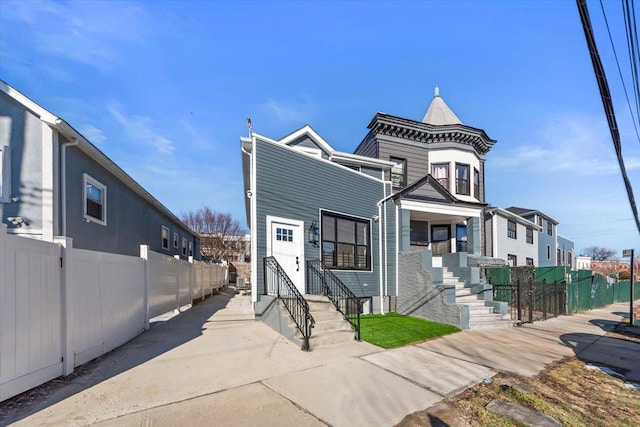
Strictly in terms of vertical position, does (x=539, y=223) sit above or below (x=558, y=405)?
above

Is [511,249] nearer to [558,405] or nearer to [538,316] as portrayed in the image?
[538,316]

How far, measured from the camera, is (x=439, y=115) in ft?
59.8

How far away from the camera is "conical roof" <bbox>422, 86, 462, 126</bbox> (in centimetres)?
1788

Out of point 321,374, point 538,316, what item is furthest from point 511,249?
point 321,374

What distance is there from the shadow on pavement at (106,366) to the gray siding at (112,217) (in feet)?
10.4

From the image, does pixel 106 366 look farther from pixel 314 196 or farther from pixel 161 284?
pixel 314 196

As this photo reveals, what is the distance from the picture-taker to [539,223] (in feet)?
97.4

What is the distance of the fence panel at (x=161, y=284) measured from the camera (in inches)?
332

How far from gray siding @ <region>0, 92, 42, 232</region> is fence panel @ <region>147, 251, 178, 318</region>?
8.40ft

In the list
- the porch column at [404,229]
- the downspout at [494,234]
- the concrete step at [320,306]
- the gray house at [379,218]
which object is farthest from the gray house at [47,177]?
the downspout at [494,234]

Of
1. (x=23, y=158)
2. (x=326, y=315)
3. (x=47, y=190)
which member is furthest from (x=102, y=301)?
(x=326, y=315)

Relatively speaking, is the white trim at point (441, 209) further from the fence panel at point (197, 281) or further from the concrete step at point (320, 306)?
the fence panel at point (197, 281)

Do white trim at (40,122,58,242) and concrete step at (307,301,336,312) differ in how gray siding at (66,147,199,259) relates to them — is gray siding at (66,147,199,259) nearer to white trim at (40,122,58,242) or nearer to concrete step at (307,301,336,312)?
white trim at (40,122,58,242)

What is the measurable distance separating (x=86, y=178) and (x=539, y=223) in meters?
32.6
